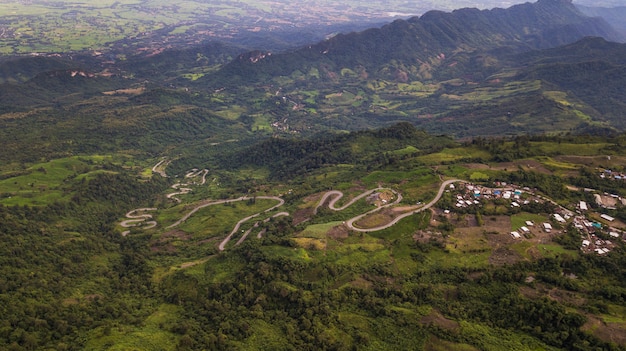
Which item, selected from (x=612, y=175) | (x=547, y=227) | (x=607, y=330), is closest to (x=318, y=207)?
(x=547, y=227)

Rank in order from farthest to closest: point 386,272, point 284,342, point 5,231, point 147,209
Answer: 1. point 147,209
2. point 5,231
3. point 386,272
4. point 284,342

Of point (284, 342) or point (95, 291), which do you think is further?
point (95, 291)

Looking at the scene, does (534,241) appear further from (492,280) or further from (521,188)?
(521,188)

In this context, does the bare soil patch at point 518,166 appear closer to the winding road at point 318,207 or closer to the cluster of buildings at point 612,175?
the cluster of buildings at point 612,175

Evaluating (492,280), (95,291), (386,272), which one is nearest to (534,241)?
(492,280)

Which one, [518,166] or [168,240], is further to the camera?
[168,240]

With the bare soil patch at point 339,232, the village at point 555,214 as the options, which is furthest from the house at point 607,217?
the bare soil patch at point 339,232

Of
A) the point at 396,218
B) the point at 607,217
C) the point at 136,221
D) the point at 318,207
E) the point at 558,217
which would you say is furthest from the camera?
the point at 136,221

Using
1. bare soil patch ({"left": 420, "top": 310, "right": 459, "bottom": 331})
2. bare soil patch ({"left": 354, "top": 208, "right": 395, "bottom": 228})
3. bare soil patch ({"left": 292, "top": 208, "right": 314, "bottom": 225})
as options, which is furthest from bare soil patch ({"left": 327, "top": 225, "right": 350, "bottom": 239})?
bare soil patch ({"left": 420, "top": 310, "right": 459, "bottom": 331})

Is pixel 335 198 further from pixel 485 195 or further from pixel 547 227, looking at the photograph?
pixel 547 227
